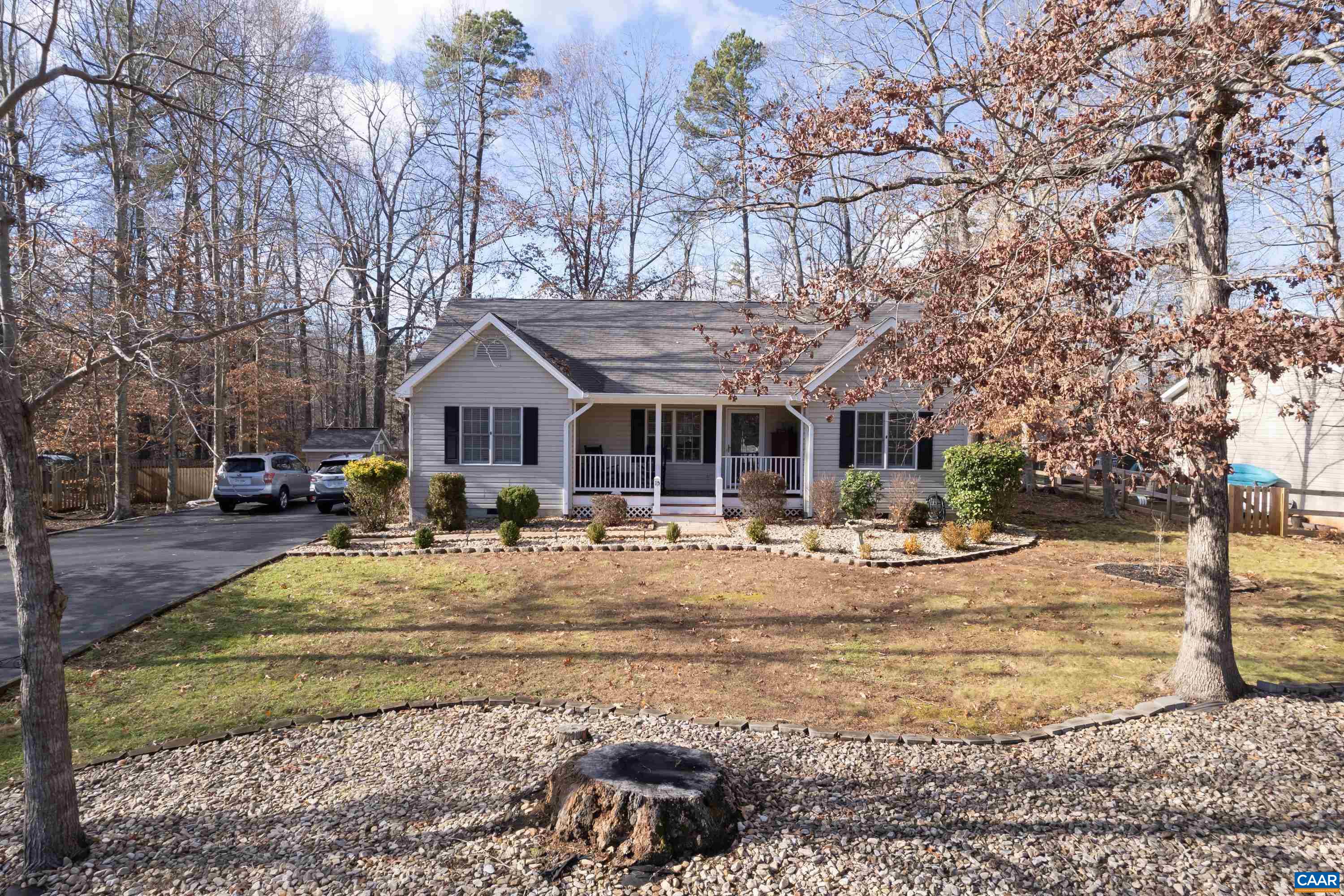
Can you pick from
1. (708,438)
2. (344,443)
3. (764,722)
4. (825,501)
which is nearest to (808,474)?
(825,501)

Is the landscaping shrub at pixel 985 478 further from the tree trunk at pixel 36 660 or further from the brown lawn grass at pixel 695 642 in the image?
the tree trunk at pixel 36 660

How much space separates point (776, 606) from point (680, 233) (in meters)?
4.63

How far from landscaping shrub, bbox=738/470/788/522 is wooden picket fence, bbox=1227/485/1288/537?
29.7 ft

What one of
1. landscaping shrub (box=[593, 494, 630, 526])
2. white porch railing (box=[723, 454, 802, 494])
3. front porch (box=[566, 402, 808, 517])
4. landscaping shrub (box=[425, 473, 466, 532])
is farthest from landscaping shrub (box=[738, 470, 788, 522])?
landscaping shrub (box=[425, 473, 466, 532])

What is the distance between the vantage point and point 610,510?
14.4 metres

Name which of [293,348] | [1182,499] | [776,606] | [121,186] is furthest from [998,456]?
[293,348]

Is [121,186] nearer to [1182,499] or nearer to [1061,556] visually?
[1061,556]

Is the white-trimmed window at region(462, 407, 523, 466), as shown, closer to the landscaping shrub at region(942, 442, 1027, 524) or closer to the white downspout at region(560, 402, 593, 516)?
the white downspout at region(560, 402, 593, 516)

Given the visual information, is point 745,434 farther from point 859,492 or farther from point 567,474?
point 567,474

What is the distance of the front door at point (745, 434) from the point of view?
17.4m

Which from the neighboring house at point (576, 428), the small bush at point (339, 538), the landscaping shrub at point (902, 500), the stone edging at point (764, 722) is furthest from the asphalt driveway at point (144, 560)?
the landscaping shrub at point (902, 500)

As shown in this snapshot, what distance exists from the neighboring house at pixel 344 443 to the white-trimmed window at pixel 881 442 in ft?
55.9

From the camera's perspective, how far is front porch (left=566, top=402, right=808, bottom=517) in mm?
15719

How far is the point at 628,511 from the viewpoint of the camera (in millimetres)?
15445
